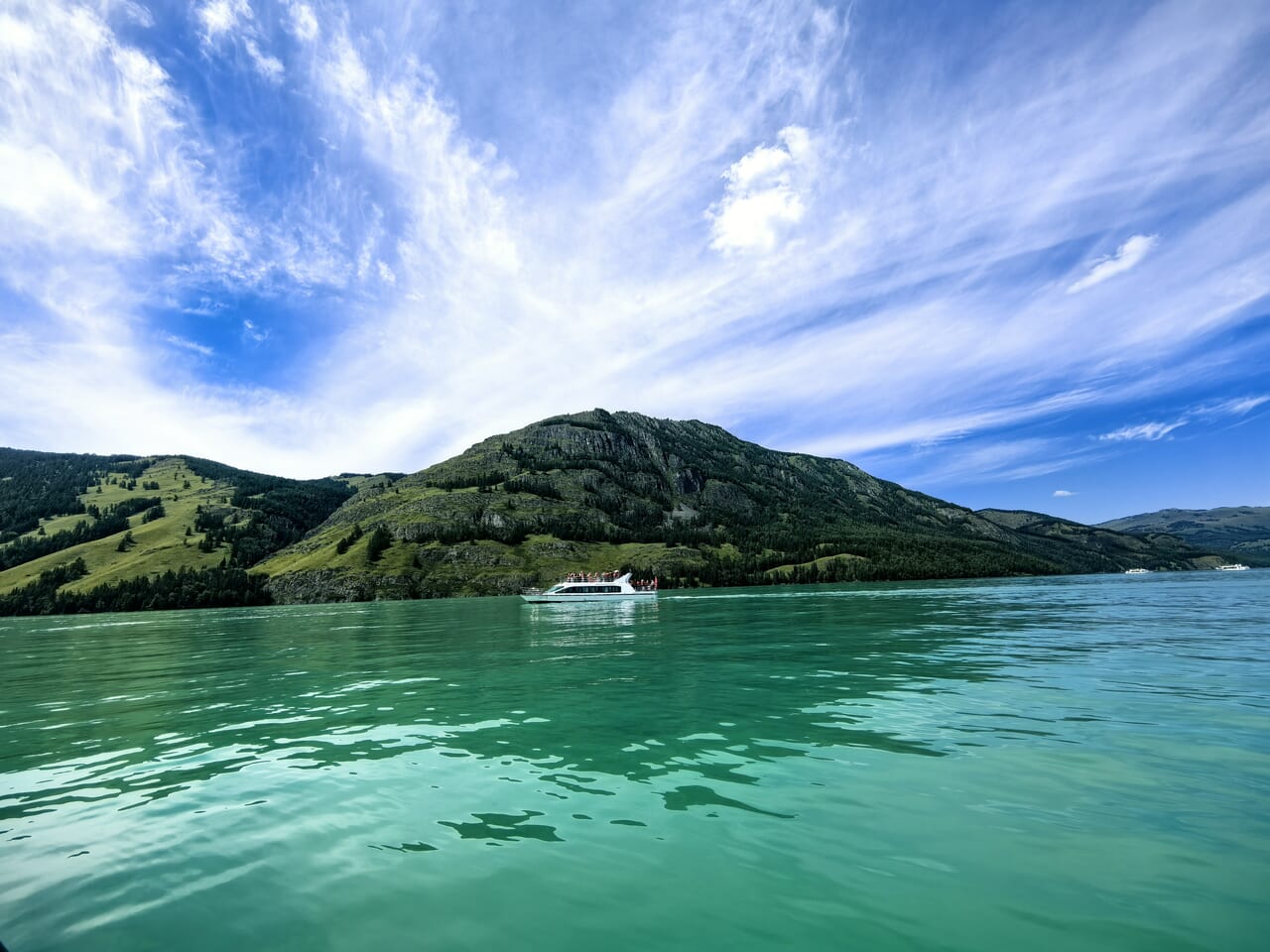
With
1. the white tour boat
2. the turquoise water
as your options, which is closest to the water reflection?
the turquoise water

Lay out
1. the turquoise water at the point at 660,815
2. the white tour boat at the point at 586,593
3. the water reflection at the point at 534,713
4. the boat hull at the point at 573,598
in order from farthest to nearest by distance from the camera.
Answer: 1. the white tour boat at the point at 586,593
2. the boat hull at the point at 573,598
3. the water reflection at the point at 534,713
4. the turquoise water at the point at 660,815

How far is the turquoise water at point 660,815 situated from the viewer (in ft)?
31.4

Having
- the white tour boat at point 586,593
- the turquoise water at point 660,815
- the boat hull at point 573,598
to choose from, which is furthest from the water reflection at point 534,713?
the white tour boat at point 586,593

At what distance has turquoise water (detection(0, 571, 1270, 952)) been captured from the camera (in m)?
9.56

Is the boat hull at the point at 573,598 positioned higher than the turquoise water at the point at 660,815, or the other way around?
the boat hull at the point at 573,598

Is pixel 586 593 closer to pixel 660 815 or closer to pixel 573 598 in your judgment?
pixel 573 598

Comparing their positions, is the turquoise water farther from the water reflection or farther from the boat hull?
the boat hull

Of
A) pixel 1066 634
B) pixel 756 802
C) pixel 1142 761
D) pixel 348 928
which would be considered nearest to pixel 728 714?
pixel 756 802

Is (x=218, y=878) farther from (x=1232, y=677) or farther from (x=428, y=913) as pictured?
(x=1232, y=677)

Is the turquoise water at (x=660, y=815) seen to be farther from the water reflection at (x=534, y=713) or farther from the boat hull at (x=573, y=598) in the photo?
the boat hull at (x=573, y=598)

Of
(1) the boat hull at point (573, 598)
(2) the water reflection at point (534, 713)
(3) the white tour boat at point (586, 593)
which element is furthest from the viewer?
(3) the white tour boat at point (586, 593)

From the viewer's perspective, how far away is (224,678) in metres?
40.8

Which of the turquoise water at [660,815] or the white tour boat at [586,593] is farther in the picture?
the white tour boat at [586,593]

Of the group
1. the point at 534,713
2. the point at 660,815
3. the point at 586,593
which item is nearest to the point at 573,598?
the point at 586,593
